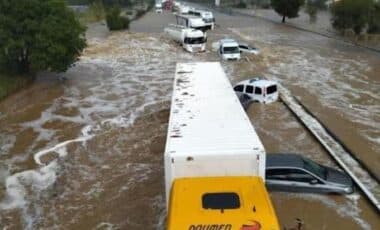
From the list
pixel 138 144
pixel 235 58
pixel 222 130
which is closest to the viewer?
pixel 222 130

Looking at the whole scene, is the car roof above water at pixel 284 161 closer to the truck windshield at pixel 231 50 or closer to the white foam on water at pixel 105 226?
the white foam on water at pixel 105 226

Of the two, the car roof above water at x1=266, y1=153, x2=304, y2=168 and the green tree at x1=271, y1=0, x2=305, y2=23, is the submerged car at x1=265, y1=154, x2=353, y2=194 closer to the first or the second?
the car roof above water at x1=266, y1=153, x2=304, y2=168

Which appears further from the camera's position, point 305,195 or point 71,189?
point 71,189

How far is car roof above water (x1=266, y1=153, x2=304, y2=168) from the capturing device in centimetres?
1380

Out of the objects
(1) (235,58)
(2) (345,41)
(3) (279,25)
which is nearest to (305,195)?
(1) (235,58)

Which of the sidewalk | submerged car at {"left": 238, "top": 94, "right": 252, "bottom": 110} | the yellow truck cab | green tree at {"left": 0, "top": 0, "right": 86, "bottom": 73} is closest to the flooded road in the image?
submerged car at {"left": 238, "top": 94, "right": 252, "bottom": 110}

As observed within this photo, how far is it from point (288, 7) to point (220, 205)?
2241 inches

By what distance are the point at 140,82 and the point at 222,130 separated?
63.5 feet

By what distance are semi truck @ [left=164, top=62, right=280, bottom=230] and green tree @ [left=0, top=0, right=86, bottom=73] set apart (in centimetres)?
1754

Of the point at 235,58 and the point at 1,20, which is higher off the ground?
the point at 1,20

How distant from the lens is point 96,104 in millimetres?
25406

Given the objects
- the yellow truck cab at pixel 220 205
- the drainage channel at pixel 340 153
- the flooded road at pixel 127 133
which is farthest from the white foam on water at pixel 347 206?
the yellow truck cab at pixel 220 205

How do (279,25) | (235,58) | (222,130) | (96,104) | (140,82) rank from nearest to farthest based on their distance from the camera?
1. (222,130)
2. (96,104)
3. (140,82)
4. (235,58)
5. (279,25)

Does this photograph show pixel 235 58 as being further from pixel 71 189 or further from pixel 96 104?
pixel 71 189
